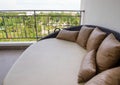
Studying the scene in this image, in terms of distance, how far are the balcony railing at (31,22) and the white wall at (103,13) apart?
20.4 inches

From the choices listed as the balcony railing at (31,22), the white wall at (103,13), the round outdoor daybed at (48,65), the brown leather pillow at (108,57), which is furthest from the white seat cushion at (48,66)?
the balcony railing at (31,22)

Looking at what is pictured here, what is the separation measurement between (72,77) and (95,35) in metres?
0.80

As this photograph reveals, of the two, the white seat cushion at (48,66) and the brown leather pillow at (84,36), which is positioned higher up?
the brown leather pillow at (84,36)

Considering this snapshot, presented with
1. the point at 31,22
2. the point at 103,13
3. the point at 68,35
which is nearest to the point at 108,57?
the point at 103,13

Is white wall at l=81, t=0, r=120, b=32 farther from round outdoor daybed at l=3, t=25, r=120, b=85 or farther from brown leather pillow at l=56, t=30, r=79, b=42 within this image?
brown leather pillow at l=56, t=30, r=79, b=42

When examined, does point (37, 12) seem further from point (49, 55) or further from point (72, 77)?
point (72, 77)

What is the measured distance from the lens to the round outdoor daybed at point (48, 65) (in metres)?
1.61

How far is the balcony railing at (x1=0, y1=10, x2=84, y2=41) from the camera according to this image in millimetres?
3648

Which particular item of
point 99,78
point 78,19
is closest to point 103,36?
point 99,78

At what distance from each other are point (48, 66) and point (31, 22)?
2.19 metres

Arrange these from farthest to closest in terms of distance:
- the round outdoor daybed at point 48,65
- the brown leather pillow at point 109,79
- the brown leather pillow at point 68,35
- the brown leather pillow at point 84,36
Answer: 1. the brown leather pillow at point 68,35
2. the brown leather pillow at point 84,36
3. the round outdoor daybed at point 48,65
4. the brown leather pillow at point 109,79

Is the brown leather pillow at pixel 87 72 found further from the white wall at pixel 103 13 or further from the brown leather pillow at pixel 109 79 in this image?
the white wall at pixel 103 13

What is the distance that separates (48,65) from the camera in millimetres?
1898

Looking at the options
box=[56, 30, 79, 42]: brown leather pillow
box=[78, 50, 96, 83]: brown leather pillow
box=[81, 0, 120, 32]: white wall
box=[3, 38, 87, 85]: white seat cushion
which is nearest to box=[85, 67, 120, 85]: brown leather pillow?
box=[78, 50, 96, 83]: brown leather pillow
